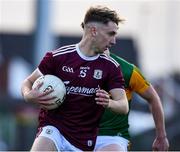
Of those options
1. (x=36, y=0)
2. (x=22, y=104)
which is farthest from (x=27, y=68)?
(x=22, y=104)

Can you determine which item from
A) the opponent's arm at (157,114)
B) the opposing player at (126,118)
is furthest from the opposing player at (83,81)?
the opponent's arm at (157,114)

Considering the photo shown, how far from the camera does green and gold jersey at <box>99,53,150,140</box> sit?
11.2m

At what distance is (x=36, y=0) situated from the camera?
2536 centimetres

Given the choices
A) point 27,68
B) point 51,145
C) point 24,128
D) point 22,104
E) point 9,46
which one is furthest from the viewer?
point 9,46

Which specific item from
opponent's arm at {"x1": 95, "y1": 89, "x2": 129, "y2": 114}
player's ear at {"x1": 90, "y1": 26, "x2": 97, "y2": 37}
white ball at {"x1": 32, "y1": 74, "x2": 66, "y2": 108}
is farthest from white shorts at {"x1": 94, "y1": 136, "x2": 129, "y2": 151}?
player's ear at {"x1": 90, "y1": 26, "x2": 97, "y2": 37}

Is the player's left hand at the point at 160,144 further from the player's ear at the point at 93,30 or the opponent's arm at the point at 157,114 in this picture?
the player's ear at the point at 93,30

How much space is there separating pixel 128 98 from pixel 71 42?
16500mm

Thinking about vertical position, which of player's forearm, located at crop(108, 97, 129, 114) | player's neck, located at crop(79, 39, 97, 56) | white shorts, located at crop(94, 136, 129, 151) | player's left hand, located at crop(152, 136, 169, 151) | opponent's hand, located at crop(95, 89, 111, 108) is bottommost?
player's left hand, located at crop(152, 136, 169, 151)

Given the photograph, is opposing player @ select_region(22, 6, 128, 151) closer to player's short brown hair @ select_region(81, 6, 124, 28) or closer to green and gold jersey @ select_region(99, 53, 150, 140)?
player's short brown hair @ select_region(81, 6, 124, 28)

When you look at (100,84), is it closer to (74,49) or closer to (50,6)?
(74,49)

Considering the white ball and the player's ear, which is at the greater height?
the player's ear

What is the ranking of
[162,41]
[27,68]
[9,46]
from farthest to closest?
[162,41]
[9,46]
[27,68]

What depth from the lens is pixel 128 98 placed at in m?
11.3

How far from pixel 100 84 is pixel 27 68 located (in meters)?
17.4
